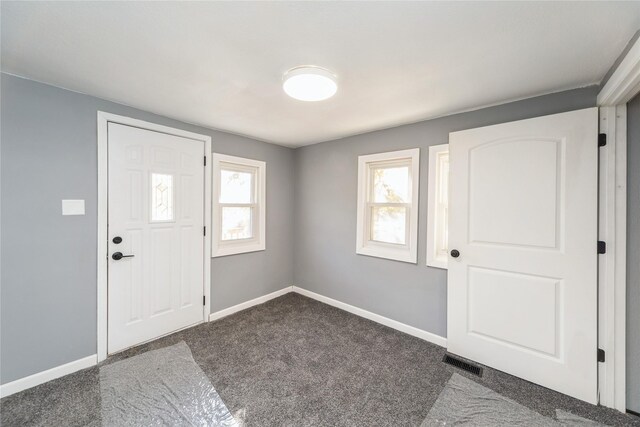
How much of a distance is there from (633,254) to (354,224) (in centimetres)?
226

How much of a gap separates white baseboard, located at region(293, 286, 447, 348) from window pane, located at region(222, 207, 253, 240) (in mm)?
1257

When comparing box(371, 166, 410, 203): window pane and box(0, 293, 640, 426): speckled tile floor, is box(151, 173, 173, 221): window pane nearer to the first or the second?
box(0, 293, 640, 426): speckled tile floor

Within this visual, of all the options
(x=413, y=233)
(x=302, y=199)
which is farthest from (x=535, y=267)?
(x=302, y=199)

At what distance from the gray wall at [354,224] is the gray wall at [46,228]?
7.27ft

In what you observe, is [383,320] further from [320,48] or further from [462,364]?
[320,48]

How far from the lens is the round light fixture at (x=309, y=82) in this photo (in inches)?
64.1

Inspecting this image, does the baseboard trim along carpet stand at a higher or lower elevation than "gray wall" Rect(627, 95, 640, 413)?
lower

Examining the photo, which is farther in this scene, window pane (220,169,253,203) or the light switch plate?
window pane (220,169,253,203)

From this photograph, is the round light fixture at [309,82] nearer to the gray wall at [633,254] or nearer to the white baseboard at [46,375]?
the gray wall at [633,254]

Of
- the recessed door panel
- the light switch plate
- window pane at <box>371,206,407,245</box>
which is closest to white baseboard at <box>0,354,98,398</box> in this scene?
the light switch plate

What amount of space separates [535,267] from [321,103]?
7.06 ft

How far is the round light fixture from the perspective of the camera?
1.63 m

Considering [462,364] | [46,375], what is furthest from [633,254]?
[46,375]

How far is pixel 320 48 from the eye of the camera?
1438 mm
